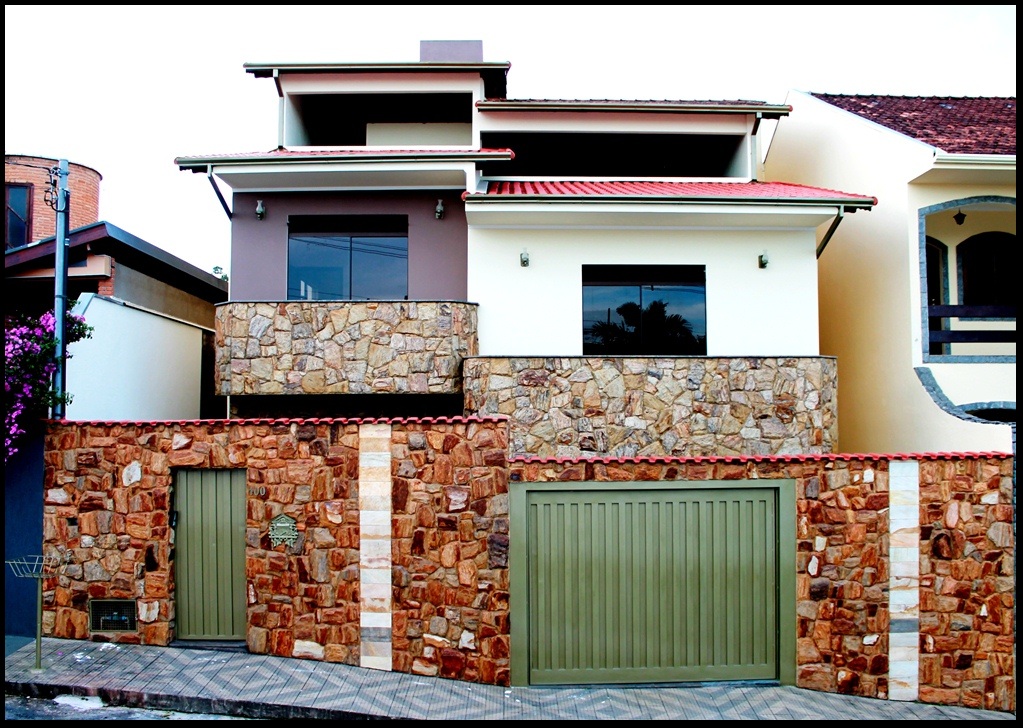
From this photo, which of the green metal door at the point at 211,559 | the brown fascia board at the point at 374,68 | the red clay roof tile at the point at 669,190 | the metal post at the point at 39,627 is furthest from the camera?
the brown fascia board at the point at 374,68

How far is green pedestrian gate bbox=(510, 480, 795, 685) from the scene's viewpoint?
7445mm

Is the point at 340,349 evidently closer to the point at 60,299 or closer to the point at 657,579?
the point at 60,299

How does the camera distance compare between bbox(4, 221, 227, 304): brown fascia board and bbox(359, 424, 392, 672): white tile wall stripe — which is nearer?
bbox(359, 424, 392, 672): white tile wall stripe

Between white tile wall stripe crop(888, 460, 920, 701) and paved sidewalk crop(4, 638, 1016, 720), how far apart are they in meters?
0.27

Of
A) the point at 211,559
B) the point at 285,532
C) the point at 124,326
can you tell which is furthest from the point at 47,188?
the point at 285,532

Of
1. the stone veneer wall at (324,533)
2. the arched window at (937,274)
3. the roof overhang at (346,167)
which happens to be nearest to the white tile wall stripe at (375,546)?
the stone veneer wall at (324,533)

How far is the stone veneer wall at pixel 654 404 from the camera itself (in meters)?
9.73

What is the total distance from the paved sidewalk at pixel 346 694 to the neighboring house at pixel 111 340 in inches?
56.1

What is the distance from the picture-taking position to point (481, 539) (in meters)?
7.41

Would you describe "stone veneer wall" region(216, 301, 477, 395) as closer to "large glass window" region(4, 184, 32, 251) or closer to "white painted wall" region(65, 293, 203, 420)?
"white painted wall" region(65, 293, 203, 420)

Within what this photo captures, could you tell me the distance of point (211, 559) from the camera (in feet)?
25.2

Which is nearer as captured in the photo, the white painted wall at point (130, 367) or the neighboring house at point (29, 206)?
the white painted wall at point (130, 367)

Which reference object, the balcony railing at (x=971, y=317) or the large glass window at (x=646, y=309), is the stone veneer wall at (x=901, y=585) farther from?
the large glass window at (x=646, y=309)

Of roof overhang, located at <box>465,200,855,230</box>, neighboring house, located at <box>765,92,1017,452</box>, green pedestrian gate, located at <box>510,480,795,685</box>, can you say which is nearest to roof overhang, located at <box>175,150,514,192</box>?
roof overhang, located at <box>465,200,855,230</box>
